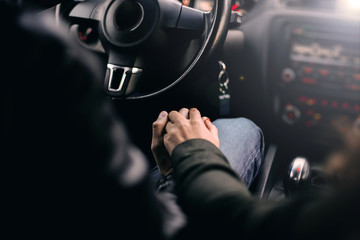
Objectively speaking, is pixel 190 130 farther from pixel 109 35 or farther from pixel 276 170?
pixel 276 170

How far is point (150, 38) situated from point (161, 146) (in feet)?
1.15

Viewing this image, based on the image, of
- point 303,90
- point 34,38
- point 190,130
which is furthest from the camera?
point 303,90

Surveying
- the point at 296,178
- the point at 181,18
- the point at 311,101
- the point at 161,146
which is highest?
the point at 181,18

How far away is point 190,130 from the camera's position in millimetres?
914

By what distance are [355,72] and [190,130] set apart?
17.6 inches

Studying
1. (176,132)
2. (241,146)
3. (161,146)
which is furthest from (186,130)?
(241,146)

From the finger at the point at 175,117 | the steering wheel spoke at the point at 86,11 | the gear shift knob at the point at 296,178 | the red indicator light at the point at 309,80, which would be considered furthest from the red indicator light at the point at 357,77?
the steering wheel spoke at the point at 86,11

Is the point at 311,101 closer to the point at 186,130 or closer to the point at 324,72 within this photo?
the point at 324,72

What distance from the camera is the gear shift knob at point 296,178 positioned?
119 centimetres

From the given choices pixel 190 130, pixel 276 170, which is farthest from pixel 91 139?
pixel 276 170

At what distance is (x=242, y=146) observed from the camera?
1194mm

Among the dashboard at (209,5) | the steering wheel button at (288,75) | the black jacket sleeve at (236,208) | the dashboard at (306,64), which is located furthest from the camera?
the dashboard at (209,5)

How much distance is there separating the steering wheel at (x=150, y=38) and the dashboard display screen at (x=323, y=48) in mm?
207

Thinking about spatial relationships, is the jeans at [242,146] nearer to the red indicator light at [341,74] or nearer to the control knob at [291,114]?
the control knob at [291,114]
